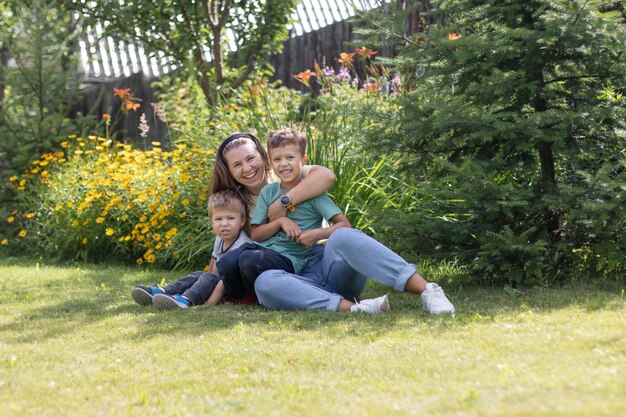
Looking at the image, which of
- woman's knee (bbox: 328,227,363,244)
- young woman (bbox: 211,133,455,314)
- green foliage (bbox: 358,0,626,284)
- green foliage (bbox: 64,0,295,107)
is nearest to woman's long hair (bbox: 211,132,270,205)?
young woman (bbox: 211,133,455,314)

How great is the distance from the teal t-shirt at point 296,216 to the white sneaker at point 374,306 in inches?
22.6

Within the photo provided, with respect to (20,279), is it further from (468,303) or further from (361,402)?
(361,402)

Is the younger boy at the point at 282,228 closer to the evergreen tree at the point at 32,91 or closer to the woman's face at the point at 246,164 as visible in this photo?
the woman's face at the point at 246,164

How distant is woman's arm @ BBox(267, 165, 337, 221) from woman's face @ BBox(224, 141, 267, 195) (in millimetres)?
298

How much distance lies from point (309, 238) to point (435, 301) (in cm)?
85

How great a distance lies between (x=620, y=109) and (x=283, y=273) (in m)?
2.06

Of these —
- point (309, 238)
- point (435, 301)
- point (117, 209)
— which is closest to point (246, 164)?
point (309, 238)

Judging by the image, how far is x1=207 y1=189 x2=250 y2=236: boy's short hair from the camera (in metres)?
5.11

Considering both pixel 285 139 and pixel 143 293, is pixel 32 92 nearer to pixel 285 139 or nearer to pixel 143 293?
pixel 143 293

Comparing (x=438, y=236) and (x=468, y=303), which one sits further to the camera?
(x=438, y=236)

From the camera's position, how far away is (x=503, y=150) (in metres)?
5.23

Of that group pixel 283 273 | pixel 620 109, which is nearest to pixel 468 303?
pixel 283 273

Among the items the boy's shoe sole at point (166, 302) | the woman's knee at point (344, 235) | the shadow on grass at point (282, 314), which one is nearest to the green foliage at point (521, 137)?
the shadow on grass at point (282, 314)

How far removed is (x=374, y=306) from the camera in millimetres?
4406
